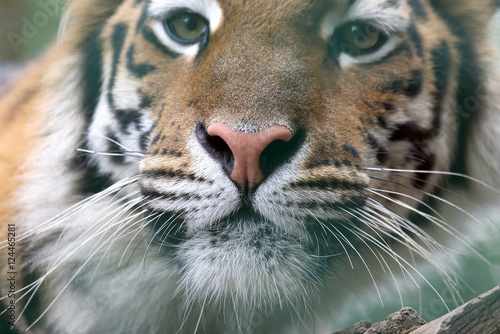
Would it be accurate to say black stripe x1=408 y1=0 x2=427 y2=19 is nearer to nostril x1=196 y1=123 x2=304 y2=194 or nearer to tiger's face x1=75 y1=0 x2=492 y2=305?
tiger's face x1=75 y1=0 x2=492 y2=305

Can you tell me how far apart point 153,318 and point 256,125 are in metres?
0.57

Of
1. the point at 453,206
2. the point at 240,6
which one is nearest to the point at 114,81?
the point at 240,6

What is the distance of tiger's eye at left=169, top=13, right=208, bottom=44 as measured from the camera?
3.31 ft

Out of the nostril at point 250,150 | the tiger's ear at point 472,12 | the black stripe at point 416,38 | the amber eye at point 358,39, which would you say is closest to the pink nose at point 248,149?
the nostril at point 250,150

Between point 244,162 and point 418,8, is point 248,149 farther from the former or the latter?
point 418,8

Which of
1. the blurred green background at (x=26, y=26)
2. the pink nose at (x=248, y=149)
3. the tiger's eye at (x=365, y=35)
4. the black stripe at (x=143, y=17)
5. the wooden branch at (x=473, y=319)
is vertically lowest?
the wooden branch at (x=473, y=319)

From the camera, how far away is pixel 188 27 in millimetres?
1014

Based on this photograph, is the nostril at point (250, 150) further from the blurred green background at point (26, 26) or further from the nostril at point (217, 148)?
Answer: the blurred green background at point (26, 26)

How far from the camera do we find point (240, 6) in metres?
0.99

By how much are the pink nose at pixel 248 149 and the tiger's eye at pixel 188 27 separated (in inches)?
10.1

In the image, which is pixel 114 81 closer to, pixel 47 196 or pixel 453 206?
pixel 47 196

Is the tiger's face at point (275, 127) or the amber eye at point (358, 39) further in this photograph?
the amber eye at point (358, 39)

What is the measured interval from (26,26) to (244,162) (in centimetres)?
66

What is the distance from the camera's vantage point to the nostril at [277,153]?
0.85m
